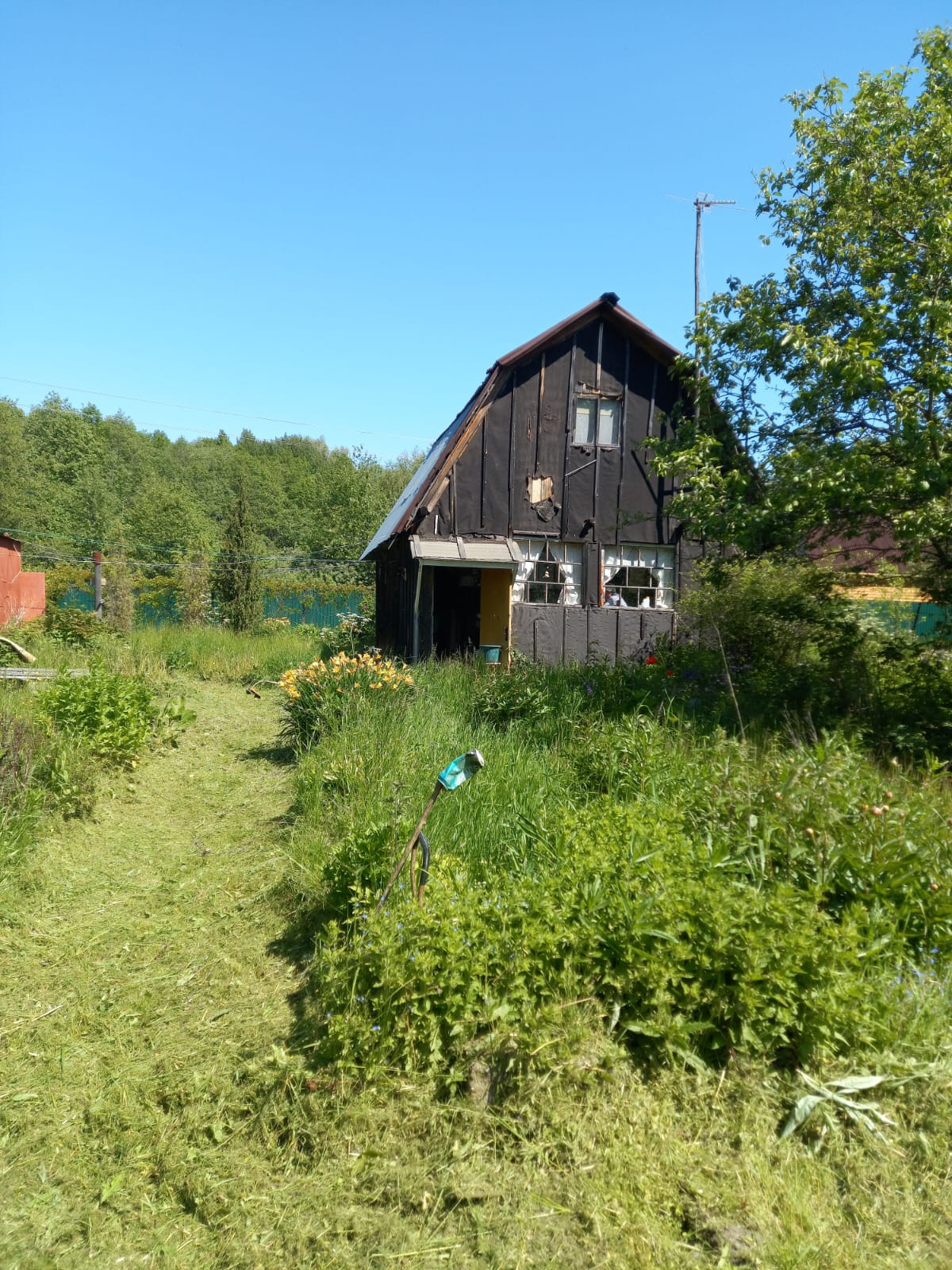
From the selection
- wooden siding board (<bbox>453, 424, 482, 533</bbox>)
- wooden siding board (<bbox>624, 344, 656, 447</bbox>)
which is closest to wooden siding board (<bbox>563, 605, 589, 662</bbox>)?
wooden siding board (<bbox>453, 424, 482, 533</bbox>)

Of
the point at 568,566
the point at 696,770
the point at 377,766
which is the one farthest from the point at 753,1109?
the point at 568,566

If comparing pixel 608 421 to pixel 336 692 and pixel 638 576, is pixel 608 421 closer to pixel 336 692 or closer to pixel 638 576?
pixel 638 576

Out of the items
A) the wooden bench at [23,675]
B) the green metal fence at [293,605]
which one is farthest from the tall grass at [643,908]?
the green metal fence at [293,605]

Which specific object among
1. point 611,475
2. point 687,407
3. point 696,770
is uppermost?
point 687,407

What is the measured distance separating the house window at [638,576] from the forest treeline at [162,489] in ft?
61.4

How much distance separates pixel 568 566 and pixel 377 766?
8.41 m

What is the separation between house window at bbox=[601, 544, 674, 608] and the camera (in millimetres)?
13555

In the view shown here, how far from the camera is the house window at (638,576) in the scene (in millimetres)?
13555

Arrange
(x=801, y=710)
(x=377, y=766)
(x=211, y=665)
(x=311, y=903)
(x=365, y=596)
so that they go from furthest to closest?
(x=365, y=596) < (x=211, y=665) < (x=801, y=710) < (x=377, y=766) < (x=311, y=903)

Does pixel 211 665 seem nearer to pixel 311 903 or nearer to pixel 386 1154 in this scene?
pixel 311 903

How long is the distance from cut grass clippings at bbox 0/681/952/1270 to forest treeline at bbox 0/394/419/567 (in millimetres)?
26391

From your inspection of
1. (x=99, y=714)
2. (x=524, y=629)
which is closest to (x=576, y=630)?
(x=524, y=629)

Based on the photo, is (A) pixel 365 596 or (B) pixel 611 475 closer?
(B) pixel 611 475

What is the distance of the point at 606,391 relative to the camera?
44.1 ft
